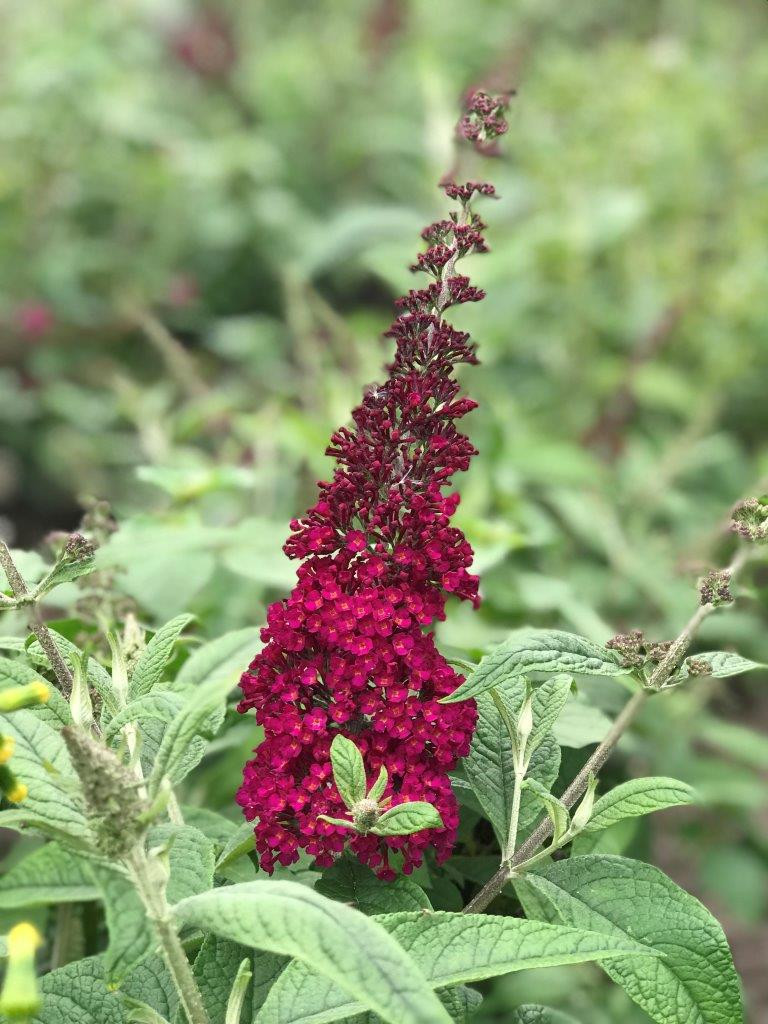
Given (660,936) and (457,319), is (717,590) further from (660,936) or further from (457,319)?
(457,319)

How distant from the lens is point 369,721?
2.73 feet

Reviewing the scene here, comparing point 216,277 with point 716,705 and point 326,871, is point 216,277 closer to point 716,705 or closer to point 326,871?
point 716,705

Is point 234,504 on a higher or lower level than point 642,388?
lower

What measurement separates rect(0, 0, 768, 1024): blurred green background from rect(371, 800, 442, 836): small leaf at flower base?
1.99 feet

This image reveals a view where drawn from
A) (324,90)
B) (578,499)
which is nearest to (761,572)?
(578,499)

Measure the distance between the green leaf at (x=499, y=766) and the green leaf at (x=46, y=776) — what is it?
31cm

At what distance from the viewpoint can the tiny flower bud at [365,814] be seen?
0.75 m

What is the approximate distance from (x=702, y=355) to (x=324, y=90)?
6.22ft

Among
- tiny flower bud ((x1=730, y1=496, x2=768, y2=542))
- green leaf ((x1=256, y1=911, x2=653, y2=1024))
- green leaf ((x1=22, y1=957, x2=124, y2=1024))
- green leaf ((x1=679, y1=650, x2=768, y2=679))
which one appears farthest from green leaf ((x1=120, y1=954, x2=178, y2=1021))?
tiny flower bud ((x1=730, y1=496, x2=768, y2=542))

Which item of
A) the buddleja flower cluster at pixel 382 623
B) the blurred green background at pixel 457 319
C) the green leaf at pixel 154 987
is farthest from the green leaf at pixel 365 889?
the blurred green background at pixel 457 319

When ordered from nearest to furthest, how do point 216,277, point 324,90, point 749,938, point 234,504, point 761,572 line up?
point 234,504
point 749,938
point 761,572
point 216,277
point 324,90

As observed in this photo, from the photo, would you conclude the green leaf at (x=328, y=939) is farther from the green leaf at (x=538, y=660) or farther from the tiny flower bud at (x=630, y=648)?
the tiny flower bud at (x=630, y=648)

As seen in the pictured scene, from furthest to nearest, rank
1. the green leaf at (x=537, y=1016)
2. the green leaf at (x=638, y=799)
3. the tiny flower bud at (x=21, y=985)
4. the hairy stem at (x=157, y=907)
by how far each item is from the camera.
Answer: the green leaf at (x=537, y=1016) < the green leaf at (x=638, y=799) < the hairy stem at (x=157, y=907) < the tiny flower bud at (x=21, y=985)

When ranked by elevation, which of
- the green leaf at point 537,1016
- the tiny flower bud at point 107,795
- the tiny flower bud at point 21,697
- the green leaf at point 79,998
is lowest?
the green leaf at point 537,1016
